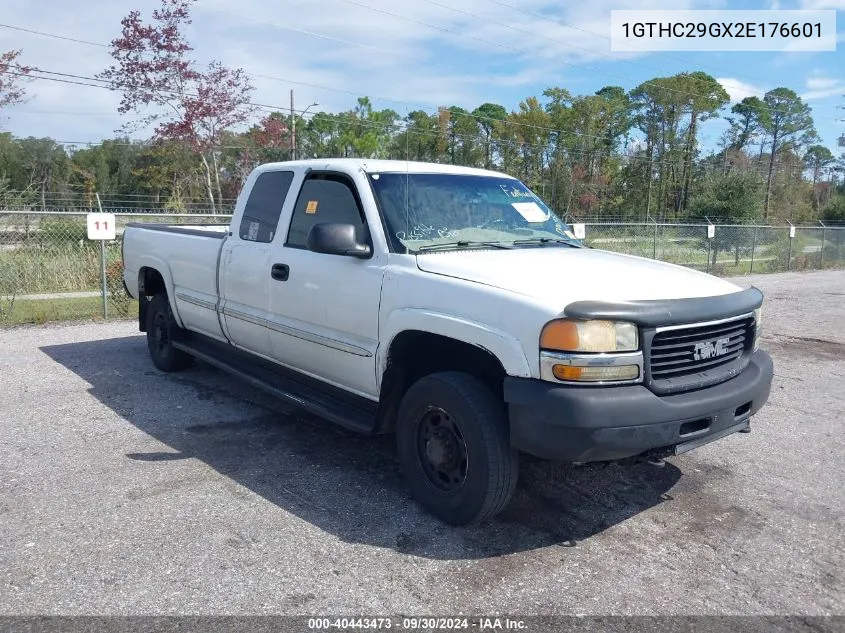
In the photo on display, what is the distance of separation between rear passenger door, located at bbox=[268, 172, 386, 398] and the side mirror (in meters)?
0.18

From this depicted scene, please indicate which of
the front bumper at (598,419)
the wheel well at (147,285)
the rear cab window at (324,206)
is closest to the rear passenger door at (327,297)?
the rear cab window at (324,206)

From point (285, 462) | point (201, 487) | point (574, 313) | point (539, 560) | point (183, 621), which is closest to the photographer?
point (183, 621)

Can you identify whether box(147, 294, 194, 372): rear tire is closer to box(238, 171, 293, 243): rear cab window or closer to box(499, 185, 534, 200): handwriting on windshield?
box(238, 171, 293, 243): rear cab window

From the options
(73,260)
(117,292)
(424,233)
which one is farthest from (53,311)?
(424,233)

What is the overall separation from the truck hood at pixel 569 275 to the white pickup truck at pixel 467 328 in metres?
0.02

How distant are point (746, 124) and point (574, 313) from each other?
57445mm

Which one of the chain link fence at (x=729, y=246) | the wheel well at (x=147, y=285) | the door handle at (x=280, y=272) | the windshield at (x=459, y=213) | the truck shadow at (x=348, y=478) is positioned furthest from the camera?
the chain link fence at (x=729, y=246)

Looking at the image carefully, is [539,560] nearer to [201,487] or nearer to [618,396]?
[618,396]

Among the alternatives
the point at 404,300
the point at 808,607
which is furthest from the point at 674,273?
the point at 808,607

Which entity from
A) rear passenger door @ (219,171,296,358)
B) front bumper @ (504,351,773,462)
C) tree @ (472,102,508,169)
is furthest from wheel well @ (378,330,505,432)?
tree @ (472,102,508,169)

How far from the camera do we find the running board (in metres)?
4.31

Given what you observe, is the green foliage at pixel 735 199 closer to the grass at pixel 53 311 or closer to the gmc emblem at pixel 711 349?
the grass at pixel 53 311

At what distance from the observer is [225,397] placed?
6.30m

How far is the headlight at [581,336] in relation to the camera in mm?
3234
